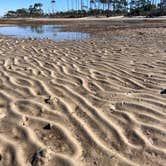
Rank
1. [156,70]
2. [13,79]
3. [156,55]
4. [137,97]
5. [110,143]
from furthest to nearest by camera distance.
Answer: [156,55] → [156,70] → [13,79] → [137,97] → [110,143]

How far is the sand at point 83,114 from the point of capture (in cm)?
380

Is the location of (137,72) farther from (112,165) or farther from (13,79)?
(112,165)

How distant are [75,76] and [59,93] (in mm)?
1216

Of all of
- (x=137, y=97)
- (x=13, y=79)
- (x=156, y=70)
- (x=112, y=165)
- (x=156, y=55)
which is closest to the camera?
(x=112, y=165)

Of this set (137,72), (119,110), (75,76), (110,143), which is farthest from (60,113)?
(137,72)

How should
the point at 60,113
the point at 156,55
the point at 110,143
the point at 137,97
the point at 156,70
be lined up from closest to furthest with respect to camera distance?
the point at 110,143
the point at 60,113
the point at 137,97
the point at 156,70
the point at 156,55

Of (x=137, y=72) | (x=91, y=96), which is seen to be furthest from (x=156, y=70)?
(x=91, y=96)

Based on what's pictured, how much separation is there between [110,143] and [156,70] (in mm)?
3764

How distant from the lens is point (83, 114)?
4.93 meters

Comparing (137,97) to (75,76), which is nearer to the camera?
(137,97)

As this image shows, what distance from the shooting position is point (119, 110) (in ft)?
16.6

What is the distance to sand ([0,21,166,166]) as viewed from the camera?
380cm

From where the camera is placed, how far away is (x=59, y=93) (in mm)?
6016

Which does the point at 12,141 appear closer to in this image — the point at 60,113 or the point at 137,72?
the point at 60,113
